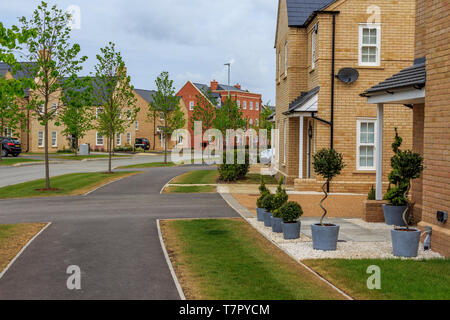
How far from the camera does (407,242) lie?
10.5 m

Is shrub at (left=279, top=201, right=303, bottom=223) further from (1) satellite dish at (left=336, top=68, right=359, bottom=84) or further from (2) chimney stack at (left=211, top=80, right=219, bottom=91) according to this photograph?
(2) chimney stack at (left=211, top=80, right=219, bottom=91)

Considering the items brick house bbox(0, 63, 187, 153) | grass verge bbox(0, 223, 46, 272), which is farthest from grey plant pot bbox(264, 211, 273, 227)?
brick house bbox(0, 63, 187, 153)

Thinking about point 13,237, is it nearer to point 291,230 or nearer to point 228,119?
point 291,230

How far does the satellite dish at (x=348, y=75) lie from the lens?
2302cm

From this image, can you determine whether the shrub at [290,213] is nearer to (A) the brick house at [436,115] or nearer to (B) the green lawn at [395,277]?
(B) the green lawn at [395,277]

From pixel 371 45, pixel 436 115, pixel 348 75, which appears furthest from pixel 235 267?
pixel 371 45

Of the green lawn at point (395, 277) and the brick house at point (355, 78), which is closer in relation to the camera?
the green lawn at point (395, 277)

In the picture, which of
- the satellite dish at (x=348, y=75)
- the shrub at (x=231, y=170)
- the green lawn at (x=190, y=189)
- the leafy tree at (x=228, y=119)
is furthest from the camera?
the leafy tree at (x=228, y=119)

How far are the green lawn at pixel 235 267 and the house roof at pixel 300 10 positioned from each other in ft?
50.2

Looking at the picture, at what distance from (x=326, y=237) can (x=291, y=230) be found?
1.51 meters

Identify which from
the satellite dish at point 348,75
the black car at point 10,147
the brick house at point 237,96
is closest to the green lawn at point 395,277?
the satellite dish at point 348,75

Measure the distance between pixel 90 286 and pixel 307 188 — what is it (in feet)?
53.4
